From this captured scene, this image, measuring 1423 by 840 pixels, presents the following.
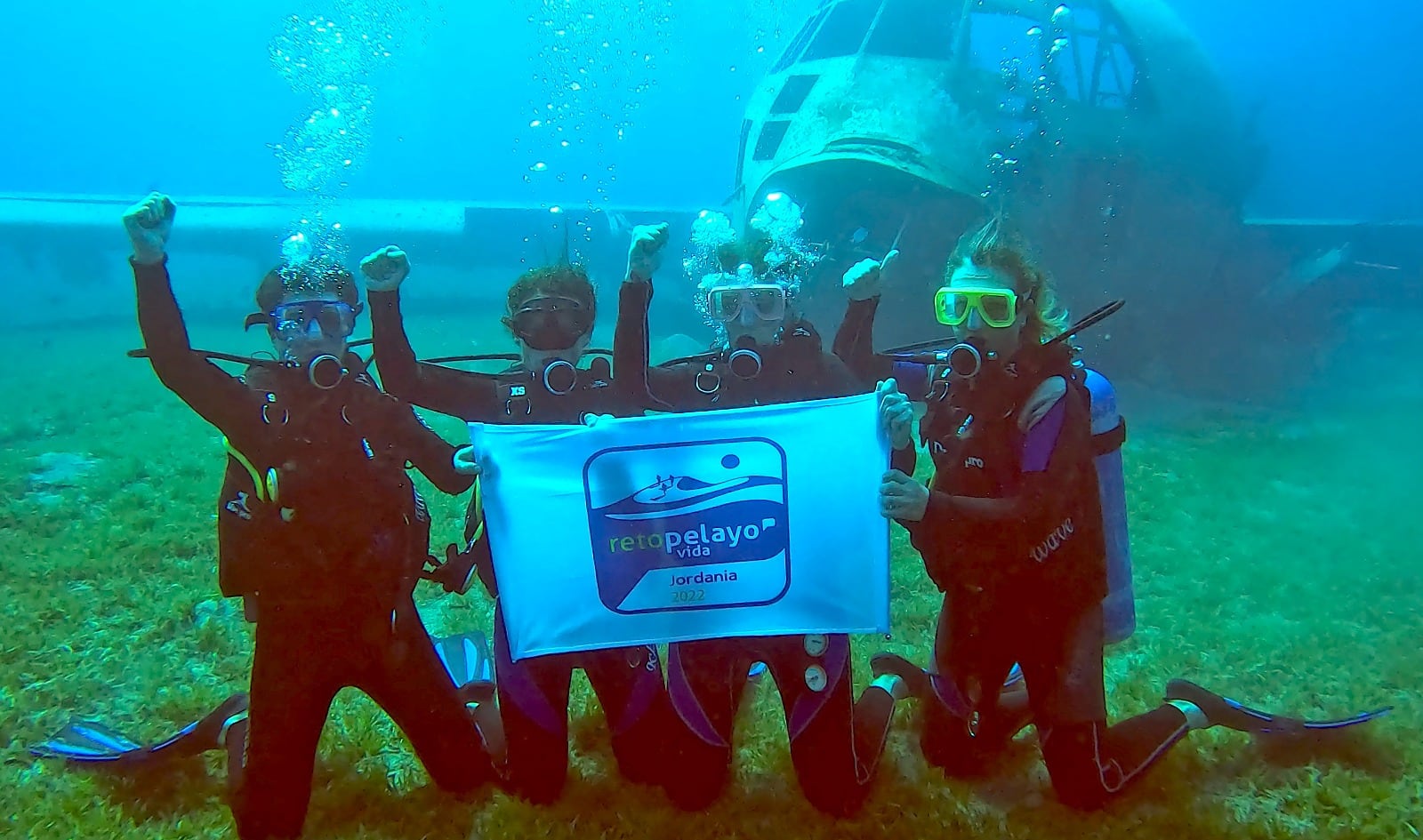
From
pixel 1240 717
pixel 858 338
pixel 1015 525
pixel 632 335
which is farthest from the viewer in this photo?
pixel 858 338

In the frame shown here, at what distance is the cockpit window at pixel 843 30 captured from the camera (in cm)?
1177

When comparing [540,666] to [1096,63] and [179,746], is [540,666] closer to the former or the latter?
[179,746]

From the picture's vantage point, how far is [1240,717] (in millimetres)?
3951

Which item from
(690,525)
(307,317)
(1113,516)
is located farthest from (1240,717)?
(307,317)

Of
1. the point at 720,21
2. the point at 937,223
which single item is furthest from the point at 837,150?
the point at 720,21

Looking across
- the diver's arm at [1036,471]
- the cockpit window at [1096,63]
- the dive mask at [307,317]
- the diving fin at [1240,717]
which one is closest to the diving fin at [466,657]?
the dive mask at [307,317]

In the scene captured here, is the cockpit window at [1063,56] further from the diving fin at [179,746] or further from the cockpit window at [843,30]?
the diving fin at [179,746]

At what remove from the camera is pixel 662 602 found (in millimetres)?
3510

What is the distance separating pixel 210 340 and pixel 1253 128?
83.8 ft

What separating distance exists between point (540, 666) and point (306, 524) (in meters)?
1.15

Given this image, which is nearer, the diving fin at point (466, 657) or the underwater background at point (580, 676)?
the underwater background at point (580, 676)

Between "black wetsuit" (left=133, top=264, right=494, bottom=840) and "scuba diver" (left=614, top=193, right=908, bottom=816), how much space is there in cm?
109

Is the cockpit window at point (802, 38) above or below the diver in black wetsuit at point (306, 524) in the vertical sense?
above

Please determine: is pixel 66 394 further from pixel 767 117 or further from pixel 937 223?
pixel 937 223
